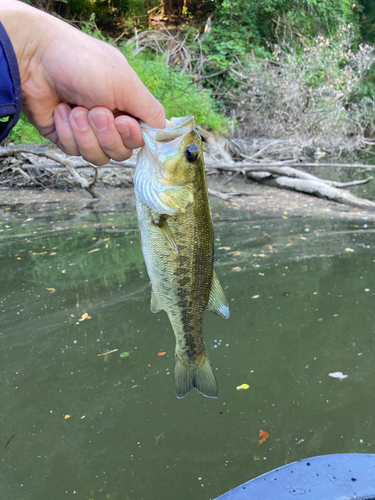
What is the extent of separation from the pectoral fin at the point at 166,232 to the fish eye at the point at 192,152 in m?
0.28

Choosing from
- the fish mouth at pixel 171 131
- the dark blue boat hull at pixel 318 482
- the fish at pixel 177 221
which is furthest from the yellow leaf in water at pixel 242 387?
the fish mouth at pixel 171 131

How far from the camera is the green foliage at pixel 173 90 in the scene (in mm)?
12188

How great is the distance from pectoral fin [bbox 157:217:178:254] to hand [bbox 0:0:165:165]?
410 millimetres

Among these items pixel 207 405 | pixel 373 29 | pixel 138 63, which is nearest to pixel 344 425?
pixel 207 405

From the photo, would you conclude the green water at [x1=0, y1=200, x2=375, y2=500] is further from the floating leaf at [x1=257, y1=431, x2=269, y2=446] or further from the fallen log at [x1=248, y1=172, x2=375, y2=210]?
the fallen log at [x1=248, y1=172, x2=375, y2=210]

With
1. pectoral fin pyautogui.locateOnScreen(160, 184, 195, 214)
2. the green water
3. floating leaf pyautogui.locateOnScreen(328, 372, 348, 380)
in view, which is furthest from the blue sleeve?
floating leaf pyautogui.locateOnScreen(328, 372, 348, 380)

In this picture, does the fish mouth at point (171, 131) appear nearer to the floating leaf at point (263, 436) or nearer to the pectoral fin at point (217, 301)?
the pectoral fin at point (217, 301)

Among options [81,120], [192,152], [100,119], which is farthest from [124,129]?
[192,152]

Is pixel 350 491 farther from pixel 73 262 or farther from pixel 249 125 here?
pixel 249 125

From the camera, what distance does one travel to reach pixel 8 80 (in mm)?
1430

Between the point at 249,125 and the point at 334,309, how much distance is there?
12.5 m

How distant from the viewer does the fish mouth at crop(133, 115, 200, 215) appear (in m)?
1.63

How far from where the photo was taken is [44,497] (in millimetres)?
2398

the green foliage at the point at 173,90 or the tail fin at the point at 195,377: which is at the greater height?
the tail fin at the point at 195,377
